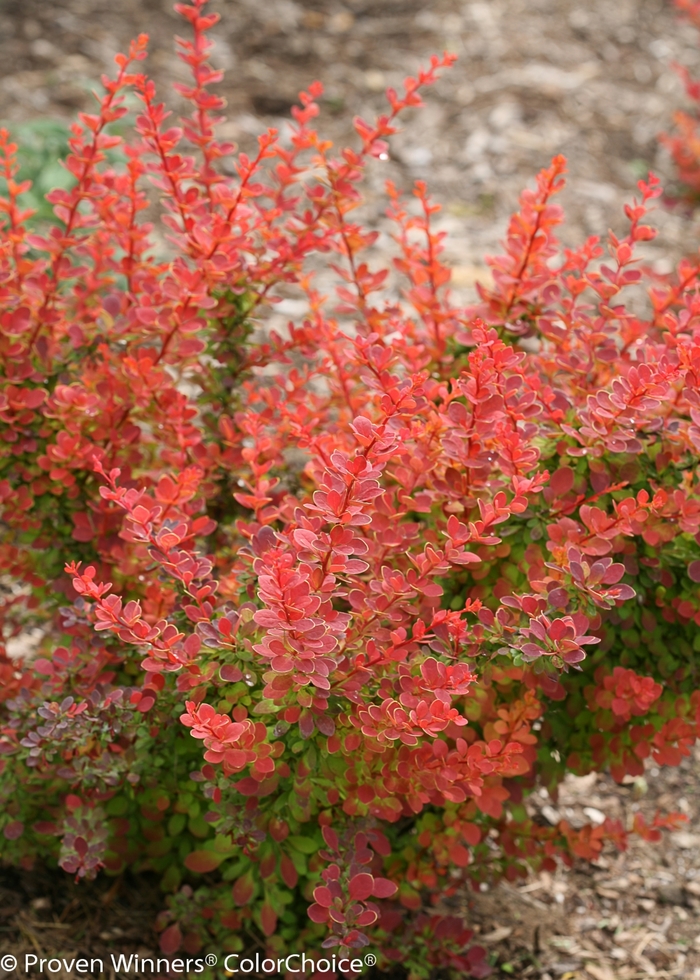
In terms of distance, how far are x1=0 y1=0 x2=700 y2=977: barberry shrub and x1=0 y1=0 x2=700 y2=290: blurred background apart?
2.39 metres

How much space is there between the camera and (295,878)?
167 centimetres

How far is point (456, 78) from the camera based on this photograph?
519 cm

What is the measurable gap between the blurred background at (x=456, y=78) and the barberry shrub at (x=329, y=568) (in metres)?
2.39

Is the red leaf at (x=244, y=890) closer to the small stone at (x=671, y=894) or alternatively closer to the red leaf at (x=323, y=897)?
the red leaf at (x=323, y=897)

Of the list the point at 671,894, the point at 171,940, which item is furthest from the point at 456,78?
the point at 171,940

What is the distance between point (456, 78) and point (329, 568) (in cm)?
451

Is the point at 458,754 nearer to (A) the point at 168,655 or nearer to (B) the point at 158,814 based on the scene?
(A) the point at 168,655

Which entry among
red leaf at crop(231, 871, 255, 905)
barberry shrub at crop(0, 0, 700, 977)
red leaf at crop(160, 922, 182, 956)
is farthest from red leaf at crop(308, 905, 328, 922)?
red leaf at crop(160, 922, 182, 956)

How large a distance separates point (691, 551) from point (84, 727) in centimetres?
107

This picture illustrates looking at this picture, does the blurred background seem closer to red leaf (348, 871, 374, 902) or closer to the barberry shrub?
the barberry shrub

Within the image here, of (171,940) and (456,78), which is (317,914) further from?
(456,78)

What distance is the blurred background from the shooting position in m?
4.65

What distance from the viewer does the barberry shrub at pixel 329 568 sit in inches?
58.1

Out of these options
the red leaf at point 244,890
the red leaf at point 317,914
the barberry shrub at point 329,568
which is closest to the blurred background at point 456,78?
the barberry shrub at point 329,568
